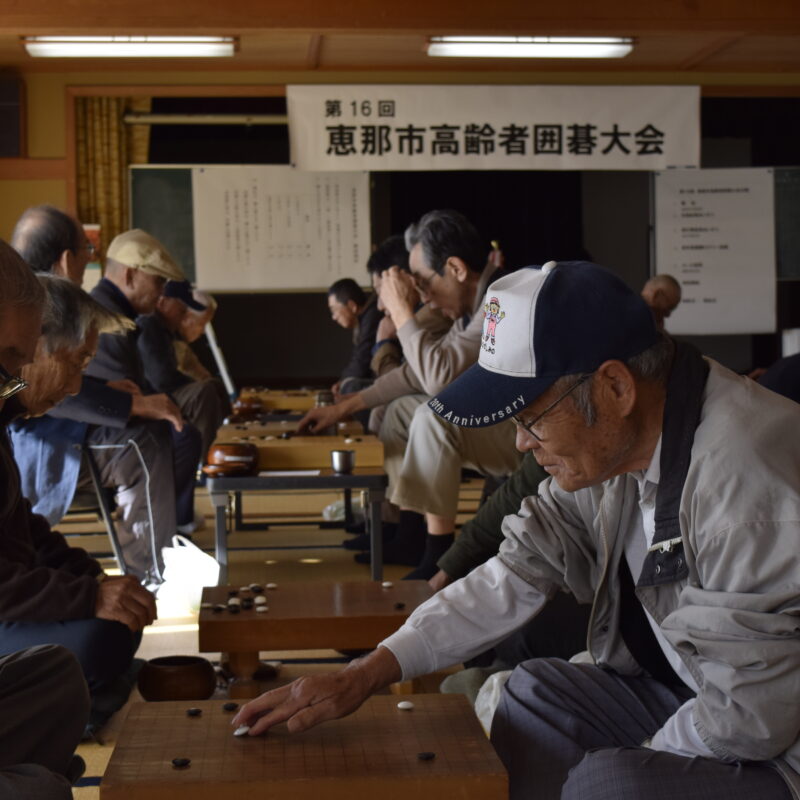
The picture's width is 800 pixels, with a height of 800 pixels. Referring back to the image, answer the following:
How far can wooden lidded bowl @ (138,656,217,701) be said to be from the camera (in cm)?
205

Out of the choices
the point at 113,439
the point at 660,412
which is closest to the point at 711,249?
the point at 113,439

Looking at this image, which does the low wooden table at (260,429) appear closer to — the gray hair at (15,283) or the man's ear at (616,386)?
the gray hair at (15,283)

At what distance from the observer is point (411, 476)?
12.7ft

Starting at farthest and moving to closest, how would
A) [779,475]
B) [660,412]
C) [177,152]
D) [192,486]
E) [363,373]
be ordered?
[177,152] → [363,373] → [192,486] → [660,412] → [779,475]

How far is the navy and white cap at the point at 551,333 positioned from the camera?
1.37m

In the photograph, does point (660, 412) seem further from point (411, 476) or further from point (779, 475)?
point (411, 476)

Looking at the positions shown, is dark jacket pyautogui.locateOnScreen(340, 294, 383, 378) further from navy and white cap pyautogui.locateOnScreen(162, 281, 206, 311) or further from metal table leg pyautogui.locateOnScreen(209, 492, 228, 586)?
metal table leg pyautogui.locateOnScreen(209, 492, 228, 586)

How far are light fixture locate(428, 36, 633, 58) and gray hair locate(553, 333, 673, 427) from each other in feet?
16.6

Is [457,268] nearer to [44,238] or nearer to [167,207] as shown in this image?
[44,238]

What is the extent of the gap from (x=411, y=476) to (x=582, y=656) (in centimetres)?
165

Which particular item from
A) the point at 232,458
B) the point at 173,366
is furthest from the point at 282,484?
the point at 173,366

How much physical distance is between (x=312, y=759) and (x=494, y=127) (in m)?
6.11

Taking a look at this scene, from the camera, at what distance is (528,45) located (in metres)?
6.22

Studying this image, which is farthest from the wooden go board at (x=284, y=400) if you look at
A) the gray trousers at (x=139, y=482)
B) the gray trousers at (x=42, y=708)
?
the gray trousers at (x=42, y=708)
